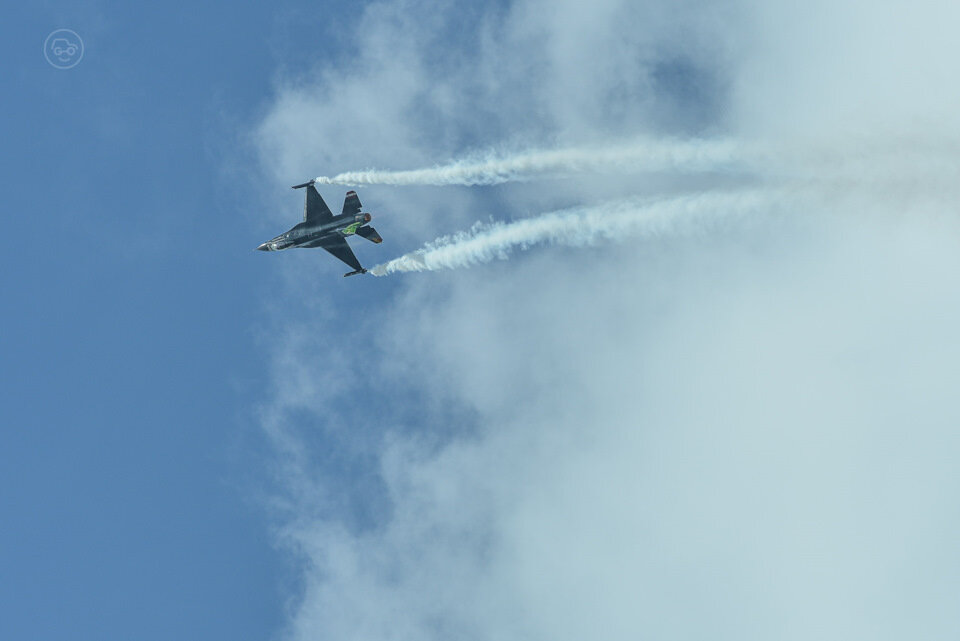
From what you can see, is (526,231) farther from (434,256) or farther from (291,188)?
(291,188)

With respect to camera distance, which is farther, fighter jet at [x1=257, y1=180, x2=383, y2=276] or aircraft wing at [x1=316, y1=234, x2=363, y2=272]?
aircraft wing at [x1=316, y1=234, x2=363, y2=272]

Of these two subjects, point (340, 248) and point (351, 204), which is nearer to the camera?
point (351, 204)

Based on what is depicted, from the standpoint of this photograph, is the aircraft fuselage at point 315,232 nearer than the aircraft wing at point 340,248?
Yes

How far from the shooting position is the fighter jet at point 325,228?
77812 millimetres

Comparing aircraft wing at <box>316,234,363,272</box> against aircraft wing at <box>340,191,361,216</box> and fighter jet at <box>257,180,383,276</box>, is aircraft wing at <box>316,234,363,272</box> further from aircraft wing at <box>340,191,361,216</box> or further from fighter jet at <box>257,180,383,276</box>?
aircraft wing at <box>340,191,361,216</box>

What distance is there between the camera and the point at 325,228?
258ft

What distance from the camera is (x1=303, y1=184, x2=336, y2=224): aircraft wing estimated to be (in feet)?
260

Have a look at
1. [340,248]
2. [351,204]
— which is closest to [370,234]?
[351,204]

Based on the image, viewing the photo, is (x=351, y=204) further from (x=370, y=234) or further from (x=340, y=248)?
(x=340, y=248)

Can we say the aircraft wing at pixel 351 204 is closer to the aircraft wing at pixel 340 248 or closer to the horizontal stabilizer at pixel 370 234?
the horizontal stabilizer at pixel 370 234

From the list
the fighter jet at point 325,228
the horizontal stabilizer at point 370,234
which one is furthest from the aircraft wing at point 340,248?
the horizontal stabilizer at point 370,234

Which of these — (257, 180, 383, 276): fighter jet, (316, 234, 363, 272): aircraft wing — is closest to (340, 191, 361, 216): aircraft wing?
(257, 180, 383, 276): fighter jet

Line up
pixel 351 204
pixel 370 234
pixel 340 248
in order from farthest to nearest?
pixel 340 248 < pixel 370 234 < pixel 351 204

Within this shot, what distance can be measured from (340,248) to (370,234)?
4331mm
